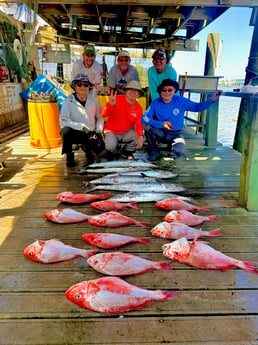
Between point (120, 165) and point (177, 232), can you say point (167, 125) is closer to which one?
point (120, 165)

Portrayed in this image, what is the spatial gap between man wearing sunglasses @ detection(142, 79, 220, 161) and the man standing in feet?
0.65

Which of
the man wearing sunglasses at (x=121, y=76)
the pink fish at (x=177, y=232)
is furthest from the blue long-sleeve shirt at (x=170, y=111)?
the pink fish at (x=177, y=232)

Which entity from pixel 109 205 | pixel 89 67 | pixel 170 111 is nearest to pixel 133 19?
pixel 89 67

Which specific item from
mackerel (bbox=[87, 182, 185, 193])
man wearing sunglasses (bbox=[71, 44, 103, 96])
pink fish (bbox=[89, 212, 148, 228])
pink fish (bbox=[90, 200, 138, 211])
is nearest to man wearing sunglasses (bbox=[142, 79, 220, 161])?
man wearing sunglasses (bbox=[71, 44, 103, 96])

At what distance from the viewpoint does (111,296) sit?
4.69 ft

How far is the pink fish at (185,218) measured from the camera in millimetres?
2324

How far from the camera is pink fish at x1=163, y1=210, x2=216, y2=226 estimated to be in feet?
7.63

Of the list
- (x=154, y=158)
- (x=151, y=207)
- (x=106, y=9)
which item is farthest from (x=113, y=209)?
(x=106, y=9)

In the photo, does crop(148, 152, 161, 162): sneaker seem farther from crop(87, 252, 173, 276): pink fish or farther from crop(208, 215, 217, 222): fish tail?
crop(87, 252, 173, 276): pink fish

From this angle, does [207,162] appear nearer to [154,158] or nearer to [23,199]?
[154,158]

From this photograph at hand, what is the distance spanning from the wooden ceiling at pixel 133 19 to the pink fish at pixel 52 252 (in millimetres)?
2993

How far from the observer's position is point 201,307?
1.45 m

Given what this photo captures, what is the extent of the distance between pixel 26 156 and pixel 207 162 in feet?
10.7

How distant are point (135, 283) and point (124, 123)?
3013mm
